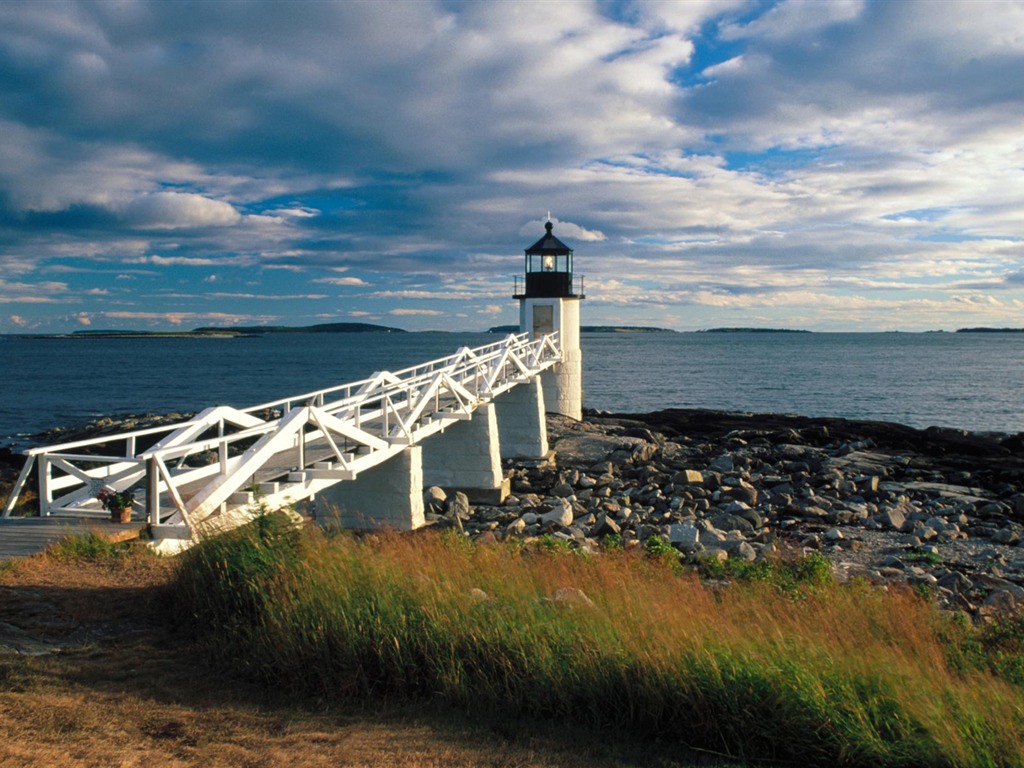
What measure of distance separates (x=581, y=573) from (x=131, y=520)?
16.0 ft

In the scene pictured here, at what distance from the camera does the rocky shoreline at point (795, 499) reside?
42.9 ft

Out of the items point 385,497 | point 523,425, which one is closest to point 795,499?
point 523,425

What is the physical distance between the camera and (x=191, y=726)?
15.4 ft

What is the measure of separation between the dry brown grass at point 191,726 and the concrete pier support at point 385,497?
8.12 meters

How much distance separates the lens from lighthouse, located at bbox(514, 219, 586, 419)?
1203 inches

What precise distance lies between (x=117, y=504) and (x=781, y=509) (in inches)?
537

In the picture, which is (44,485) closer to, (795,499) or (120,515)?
(120,515)

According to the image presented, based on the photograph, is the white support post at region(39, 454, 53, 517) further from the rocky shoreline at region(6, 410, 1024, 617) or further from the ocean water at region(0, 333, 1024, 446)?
the ocean water at region(0, 333, 1024, 446)

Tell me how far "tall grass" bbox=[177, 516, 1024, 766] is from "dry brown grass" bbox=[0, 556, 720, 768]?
0.92 feet

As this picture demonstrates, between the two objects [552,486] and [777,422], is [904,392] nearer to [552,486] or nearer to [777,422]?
[777,422]

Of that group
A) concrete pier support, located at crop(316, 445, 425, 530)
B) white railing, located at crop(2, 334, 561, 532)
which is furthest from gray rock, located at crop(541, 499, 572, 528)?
white railing, located at crop(2, 334, 561, 532)

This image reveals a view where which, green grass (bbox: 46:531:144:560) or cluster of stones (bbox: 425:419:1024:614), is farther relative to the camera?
cluster of stones (bbox: 425:419:1024:614)

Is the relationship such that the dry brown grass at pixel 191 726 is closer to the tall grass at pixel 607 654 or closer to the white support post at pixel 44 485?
the tall grass at pixel 607 654

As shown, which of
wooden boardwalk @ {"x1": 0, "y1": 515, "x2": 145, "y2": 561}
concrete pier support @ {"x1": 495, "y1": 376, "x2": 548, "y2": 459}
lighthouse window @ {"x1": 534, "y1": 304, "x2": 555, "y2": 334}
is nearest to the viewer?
wooden boardwalk @ {"x1": 0, "y1": 515, "x2": 145, "y2": 561}
